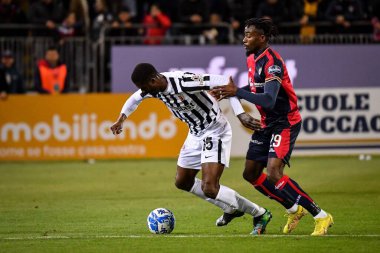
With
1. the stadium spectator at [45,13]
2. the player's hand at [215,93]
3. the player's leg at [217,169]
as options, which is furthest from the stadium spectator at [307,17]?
the player's hand at [215,93]

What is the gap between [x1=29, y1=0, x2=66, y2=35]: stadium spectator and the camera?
858 inches

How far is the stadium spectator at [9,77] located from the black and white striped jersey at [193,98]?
33.4 feet

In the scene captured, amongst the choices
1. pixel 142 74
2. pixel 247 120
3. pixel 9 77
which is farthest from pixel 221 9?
pixel 247 120

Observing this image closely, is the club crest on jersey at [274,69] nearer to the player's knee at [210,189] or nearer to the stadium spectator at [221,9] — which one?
the player's knee at [210,189]

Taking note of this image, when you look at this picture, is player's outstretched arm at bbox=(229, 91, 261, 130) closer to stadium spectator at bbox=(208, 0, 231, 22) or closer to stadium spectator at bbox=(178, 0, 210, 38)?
stadium spectator at bbox=(178, 0, 210, 38)

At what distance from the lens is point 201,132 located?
35.0 feet

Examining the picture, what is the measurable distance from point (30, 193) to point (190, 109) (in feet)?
18.4

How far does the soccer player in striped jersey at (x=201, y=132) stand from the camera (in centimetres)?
1013

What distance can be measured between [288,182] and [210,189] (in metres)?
0.85

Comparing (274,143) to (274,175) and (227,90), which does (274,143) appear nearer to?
(274,175)

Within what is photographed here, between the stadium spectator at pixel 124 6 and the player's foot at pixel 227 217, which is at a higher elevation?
the stadium spectator at pixel 124 6

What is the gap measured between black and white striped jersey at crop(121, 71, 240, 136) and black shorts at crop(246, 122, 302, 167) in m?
0.56

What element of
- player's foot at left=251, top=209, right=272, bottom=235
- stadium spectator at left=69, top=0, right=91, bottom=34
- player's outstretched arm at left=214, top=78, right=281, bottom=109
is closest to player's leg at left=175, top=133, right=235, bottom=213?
player's foot at left=251, top=209, right=272, bottom=235

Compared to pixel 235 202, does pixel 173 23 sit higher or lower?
higher
